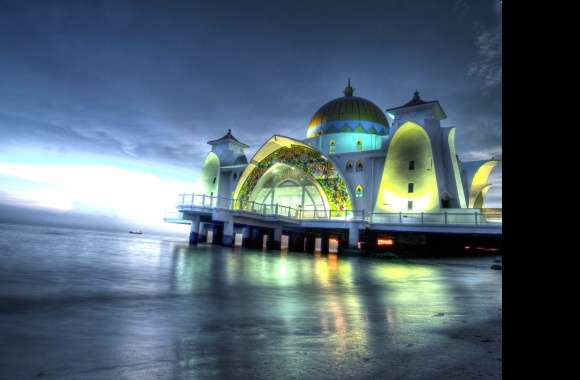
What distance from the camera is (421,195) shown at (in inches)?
1038

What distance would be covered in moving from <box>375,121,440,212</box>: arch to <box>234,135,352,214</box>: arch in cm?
294

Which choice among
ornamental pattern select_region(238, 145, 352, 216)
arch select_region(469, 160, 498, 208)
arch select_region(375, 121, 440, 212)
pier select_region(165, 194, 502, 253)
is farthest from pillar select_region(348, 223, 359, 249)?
arch select_region(469, 160, 498, 208)

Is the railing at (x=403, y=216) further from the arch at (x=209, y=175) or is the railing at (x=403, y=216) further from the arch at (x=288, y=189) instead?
the arch at (x=209, y=175)

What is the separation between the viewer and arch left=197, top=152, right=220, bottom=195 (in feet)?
125

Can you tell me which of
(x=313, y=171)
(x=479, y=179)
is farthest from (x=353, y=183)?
(x=479, y=179)

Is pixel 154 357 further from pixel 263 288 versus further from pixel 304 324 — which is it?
pixel 263 288

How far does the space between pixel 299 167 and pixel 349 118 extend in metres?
6.79

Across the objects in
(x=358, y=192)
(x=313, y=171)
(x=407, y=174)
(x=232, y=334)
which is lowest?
(x=232, y=334)

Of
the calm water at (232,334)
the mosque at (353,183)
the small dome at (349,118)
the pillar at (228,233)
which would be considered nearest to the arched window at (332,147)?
the mosque at (353,183)

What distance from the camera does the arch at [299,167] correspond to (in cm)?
2931

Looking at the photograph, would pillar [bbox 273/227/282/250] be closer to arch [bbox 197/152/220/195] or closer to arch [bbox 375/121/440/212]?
arch [bbox 375/121/440/212]

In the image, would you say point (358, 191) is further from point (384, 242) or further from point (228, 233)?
point (228, 233)

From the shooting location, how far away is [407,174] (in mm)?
27094

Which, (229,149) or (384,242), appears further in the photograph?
(229,149)
